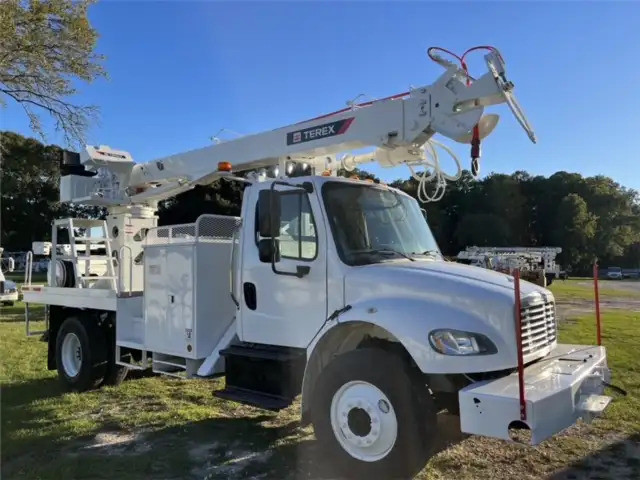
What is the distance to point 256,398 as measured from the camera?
5371mm

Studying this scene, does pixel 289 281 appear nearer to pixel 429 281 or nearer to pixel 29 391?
pixel 429 281

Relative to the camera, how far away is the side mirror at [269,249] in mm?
5320

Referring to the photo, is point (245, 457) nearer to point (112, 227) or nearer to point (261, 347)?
point (261, 347)

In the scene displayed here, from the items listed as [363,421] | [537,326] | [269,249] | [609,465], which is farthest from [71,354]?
[609,465]

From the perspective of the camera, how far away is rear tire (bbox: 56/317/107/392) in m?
7.96

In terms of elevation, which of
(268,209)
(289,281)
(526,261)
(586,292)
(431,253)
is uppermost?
(268,209)

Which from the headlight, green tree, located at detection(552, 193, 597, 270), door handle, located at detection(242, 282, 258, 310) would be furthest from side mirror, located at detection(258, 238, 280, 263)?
green tree, located at detection(552, 193, 597, 270)

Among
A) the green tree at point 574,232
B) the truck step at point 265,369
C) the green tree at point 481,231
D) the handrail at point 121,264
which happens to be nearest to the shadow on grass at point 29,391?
the handrail at point 121,264

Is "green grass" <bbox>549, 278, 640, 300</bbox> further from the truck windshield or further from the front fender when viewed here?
the front fender

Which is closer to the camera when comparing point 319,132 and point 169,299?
point 319,132

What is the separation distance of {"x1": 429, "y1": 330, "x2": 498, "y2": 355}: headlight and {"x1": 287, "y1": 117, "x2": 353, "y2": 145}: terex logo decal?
2.71m

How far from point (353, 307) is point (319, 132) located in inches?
89.4

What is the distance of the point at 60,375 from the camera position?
8.45 m

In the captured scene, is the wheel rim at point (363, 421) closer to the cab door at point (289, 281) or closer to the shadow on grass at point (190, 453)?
the shadow on grass at point (190, 453)
